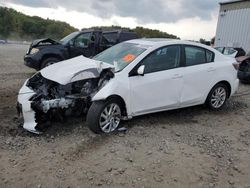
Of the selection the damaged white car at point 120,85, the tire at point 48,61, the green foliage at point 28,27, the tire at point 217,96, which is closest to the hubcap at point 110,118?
the damaged white car at point 120,85

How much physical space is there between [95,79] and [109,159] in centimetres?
160

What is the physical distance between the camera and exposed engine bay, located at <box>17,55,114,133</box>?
14.7 ft

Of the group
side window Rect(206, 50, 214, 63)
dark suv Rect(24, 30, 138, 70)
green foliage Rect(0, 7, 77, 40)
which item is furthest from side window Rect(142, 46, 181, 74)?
green foliage Rect(0, 7, 77, 40)

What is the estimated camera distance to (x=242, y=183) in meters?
3.52

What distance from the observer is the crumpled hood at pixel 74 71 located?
462cm

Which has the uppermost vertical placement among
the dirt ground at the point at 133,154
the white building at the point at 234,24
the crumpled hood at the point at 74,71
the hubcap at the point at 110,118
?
the white building at the point at 234,24

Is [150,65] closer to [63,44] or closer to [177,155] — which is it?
[177,155]

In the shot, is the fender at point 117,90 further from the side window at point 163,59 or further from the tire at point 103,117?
the side window at point 163,59

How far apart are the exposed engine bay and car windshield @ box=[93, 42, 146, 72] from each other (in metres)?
0.33

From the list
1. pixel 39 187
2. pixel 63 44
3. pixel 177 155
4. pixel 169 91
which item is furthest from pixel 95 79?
pixel 63 44

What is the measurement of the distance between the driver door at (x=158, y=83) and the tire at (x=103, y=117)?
33 cm

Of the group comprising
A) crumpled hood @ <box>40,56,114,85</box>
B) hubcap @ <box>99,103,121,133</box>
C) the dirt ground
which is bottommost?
the dirt ground

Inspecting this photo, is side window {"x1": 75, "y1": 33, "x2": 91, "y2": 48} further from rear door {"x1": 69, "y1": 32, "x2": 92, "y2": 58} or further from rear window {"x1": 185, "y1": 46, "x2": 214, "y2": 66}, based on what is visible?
rear window {"x1": 185, "y1": 46, "x2": 214, "y2": 66}

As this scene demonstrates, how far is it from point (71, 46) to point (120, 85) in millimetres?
6271
